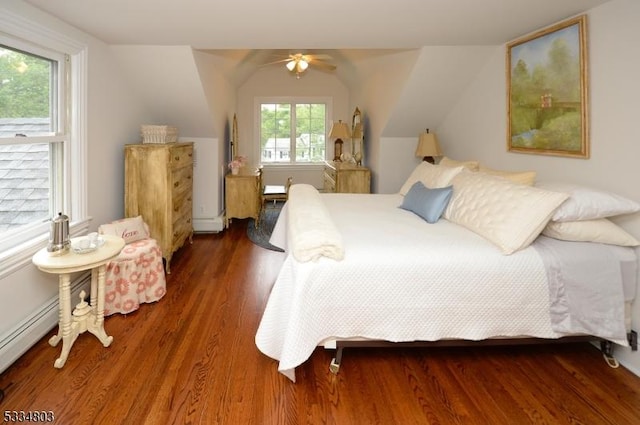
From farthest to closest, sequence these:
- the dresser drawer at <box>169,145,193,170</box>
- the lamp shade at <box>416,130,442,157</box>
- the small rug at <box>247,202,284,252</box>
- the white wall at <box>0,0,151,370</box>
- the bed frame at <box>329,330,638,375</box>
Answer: the small rug at <box>247,202,284,252</box>
the lamp shade at <box>416,130,442,157</box>
the dresser drawer at <box>169,145,193,170</box>
the white wall at <box>0,0,151,370</box>
the bed frame at <box>329,330,638,375</box>

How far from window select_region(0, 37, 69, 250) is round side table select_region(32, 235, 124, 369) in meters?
0.39

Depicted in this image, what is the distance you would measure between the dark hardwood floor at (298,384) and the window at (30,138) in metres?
0.83

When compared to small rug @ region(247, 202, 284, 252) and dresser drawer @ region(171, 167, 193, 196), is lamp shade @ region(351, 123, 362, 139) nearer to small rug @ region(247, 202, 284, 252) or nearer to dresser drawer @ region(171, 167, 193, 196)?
small rug @ region(247, 202, 284, 252)

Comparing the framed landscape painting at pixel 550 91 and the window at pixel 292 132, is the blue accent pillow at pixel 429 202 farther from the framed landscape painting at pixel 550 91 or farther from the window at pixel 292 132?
the window at pixel 292 132

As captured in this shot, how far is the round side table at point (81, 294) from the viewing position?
7.20ft

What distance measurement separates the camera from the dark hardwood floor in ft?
6.05

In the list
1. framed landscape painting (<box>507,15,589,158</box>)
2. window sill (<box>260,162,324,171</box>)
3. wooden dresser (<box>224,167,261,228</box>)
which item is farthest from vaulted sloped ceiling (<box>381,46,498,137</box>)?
window sill (<box>260,162,324,171</box>)

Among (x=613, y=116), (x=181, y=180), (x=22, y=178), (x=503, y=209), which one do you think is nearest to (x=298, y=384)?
(x=503, y=209)

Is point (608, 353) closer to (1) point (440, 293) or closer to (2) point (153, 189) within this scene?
(1) point (440, 293)

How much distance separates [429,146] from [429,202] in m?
1.93

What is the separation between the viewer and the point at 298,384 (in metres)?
2.07

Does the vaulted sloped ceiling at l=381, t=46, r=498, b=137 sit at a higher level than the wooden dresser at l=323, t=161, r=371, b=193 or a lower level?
higher

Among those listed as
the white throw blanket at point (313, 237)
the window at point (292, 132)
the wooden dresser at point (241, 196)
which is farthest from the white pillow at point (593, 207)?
the window at point (292, 132)

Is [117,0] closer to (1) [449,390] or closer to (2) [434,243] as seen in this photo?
(2) [434,243]
